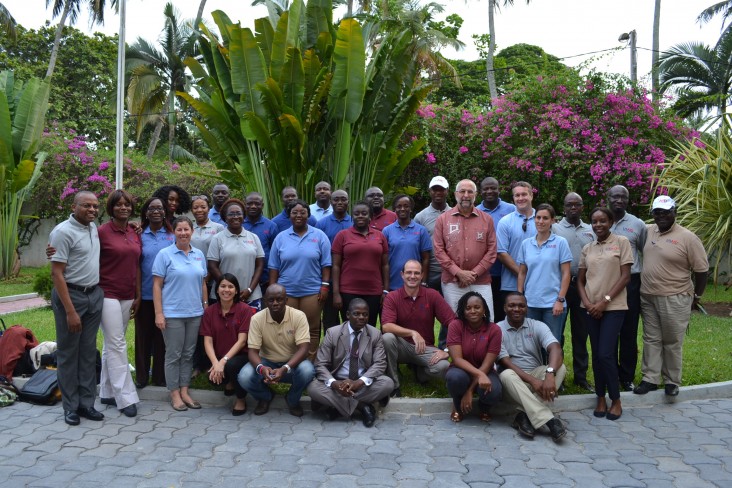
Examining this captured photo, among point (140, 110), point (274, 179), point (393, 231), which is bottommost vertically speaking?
point (393, 231)

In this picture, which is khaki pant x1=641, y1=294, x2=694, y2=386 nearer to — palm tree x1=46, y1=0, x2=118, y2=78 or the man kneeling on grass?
the man kneeling on grass

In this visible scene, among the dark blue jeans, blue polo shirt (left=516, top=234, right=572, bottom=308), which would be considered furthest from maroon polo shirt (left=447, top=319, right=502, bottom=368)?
the dark blue jeans

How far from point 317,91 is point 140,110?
19.7 m

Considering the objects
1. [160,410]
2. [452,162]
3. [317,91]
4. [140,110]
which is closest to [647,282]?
[160,410]

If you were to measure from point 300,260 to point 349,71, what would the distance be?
14.6 ft

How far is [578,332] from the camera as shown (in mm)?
7266

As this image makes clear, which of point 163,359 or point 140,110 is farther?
point 140,110

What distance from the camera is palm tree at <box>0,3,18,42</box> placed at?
2600cm

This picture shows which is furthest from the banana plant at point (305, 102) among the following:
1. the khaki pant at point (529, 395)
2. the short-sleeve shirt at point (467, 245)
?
the khaki pant at point (529, 395)

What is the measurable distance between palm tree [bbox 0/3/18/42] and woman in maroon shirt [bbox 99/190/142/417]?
24039mm

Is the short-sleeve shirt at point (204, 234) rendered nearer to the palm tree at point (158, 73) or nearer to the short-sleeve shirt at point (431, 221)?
the short-sleeve shirt at point (431, 221)

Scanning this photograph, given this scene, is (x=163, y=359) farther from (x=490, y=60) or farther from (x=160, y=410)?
(x=490, y=60)

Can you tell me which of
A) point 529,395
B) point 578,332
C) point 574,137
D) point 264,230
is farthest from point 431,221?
point 574,137

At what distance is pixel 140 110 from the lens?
92.7 ft
